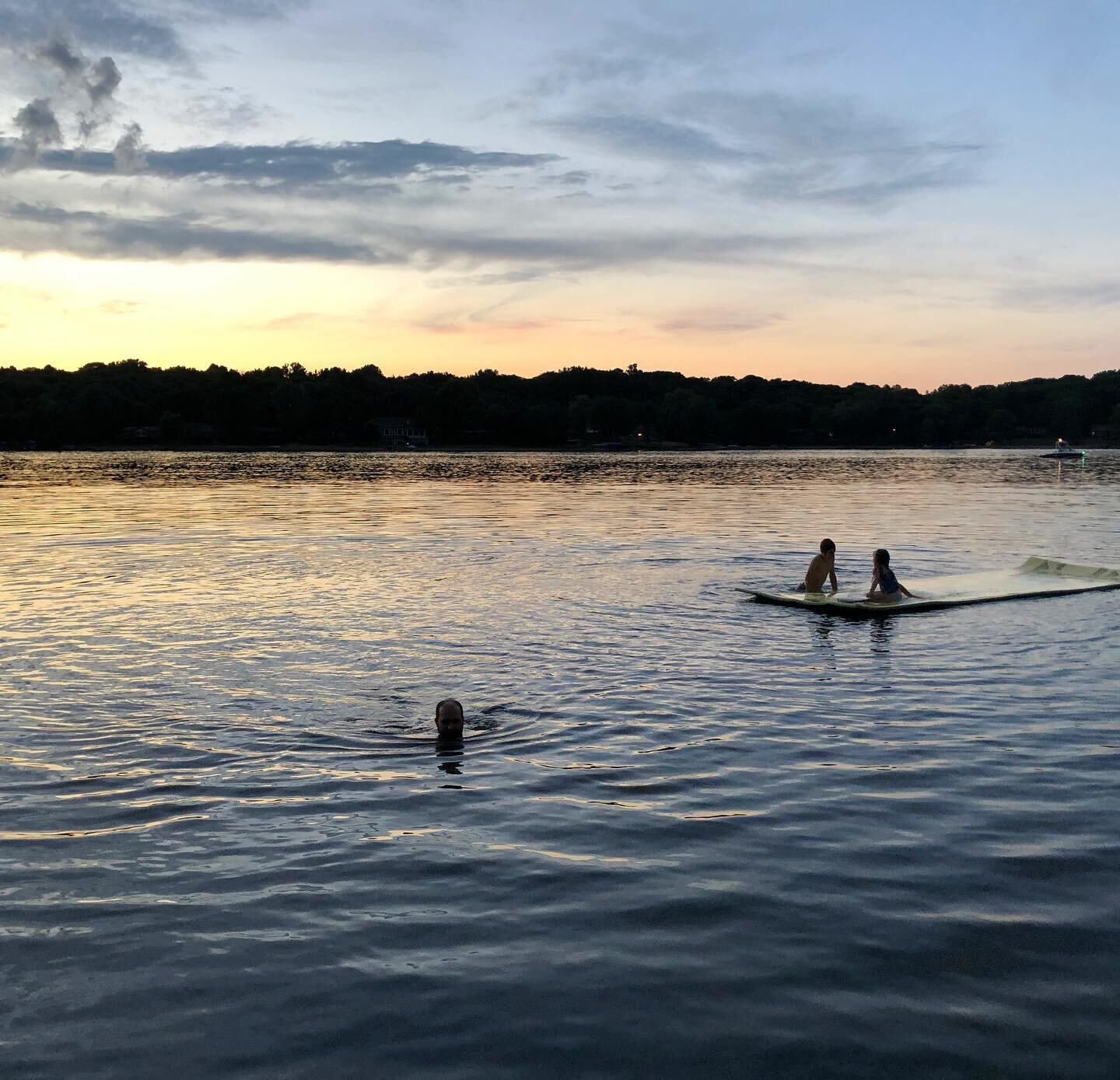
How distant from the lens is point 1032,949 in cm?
738

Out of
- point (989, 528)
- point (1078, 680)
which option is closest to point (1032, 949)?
point (1078, 680)

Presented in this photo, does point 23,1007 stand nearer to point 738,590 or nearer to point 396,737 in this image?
point 396,737

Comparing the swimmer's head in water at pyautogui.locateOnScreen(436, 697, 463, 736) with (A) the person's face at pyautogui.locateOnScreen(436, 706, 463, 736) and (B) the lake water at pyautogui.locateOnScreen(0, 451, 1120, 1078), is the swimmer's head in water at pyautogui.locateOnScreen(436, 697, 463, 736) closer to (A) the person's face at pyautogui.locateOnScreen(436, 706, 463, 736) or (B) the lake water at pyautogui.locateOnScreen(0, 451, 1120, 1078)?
(A) the person's face at pyautogui.locateOnScreen(436, 706, 463, 736)

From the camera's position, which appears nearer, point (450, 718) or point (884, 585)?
point (450, 718)

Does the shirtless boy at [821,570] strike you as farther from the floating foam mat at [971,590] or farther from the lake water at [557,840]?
the lake water at [557,840]

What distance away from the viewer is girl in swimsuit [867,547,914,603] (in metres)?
22.1

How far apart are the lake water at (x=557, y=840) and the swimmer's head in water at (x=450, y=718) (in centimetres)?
47

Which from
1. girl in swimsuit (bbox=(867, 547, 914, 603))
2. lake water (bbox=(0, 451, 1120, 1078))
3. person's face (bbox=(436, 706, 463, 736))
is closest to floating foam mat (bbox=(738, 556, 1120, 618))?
girl in swimsuit (bbox=(867, 547, 914, 603))

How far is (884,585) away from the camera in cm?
2244

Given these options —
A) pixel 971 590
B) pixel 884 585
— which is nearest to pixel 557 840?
pixel 884 585

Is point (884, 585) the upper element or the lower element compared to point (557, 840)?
upper

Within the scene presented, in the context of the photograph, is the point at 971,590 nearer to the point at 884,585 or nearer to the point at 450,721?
the point at 884,585

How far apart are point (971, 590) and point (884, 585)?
2735 mm

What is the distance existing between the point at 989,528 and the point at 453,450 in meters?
156
